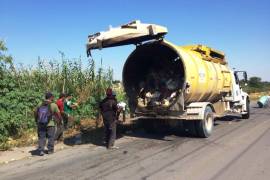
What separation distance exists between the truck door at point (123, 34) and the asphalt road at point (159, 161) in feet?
9.62

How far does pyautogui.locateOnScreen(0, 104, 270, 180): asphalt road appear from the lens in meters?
7.51

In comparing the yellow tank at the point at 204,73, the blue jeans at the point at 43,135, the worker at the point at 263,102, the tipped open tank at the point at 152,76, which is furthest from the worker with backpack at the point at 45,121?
the worker at the point at 263,102

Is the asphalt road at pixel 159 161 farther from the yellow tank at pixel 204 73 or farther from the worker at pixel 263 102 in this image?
the worker at pixel 263 102

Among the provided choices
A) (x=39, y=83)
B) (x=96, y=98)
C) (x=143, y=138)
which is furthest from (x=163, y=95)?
(x=39, y=83)

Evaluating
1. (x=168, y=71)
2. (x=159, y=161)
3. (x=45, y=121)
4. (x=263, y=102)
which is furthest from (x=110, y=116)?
(x=263, y=102)

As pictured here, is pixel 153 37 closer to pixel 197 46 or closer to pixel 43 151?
pixel 197 46

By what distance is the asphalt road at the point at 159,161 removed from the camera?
7.51 metres

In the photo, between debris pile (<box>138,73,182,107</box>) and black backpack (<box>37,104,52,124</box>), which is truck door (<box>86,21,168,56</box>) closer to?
debris pile (<box>138,73,182,107</box>)

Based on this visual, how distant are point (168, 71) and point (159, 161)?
5.17 m

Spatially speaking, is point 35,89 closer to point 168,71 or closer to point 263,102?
point 168,71

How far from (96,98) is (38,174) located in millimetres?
8580

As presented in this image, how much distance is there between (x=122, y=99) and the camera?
18.0 meters

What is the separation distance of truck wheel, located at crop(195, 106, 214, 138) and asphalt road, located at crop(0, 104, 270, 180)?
0.30m

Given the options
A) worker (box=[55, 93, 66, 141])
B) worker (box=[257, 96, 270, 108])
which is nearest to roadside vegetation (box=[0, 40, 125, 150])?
worker (box=[55, 93, 66, 141])
